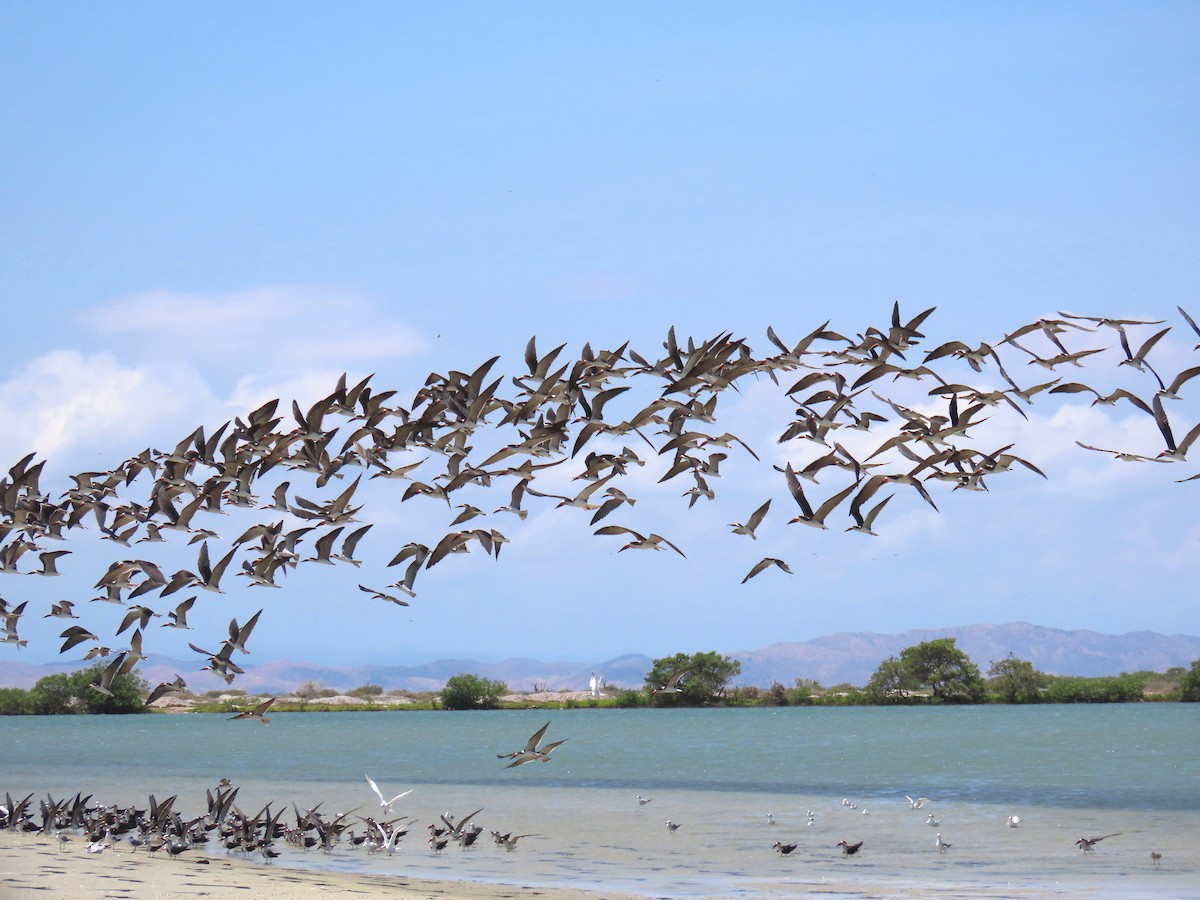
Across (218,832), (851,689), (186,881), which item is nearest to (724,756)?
(218,832)

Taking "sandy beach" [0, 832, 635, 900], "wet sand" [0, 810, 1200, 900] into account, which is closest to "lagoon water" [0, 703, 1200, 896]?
"wet sand" [0, 810, 1200, 900]

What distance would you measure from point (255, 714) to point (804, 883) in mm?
9179

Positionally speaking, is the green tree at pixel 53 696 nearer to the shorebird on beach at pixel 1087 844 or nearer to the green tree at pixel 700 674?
the green tree at pixel 700 674

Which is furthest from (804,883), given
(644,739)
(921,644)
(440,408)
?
(921,644)

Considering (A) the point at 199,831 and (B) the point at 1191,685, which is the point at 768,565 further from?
(B) the point at 1191,685

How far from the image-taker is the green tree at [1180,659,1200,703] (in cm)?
11175

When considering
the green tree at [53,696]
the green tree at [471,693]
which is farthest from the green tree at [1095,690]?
the green tree at [53,696]

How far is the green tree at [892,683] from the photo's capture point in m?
112

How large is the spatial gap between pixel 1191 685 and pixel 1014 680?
17587 millimetres

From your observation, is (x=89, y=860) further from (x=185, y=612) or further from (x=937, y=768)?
(x=937, y=768)

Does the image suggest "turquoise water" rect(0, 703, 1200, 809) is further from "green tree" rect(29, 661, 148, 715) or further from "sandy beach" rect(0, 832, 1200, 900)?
"green tree" rect(29, 661, 148, 715)

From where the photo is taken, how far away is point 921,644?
11069 cm

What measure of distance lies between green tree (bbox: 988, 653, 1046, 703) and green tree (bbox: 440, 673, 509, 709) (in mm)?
46169

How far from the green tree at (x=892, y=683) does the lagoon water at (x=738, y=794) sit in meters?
35.9
